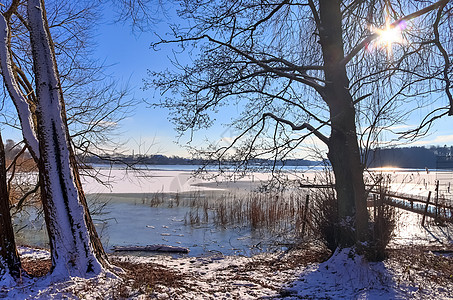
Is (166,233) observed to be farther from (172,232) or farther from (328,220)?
(328,220)

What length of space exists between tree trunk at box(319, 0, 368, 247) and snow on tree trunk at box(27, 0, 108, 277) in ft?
13.1

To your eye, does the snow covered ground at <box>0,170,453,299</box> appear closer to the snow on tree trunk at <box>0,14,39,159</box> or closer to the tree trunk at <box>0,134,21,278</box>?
the tree trunk at <box>0,134,21,278</box>

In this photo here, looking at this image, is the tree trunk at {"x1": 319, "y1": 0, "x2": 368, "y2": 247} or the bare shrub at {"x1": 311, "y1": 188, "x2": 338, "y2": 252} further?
the bare shrub at {"x1": 311, "y1": 188, "x2": 338, "y2": 252}

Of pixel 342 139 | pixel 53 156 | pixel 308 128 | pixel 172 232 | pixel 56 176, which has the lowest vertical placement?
pixel 172 232

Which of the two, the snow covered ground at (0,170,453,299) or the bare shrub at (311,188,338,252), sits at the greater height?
the bare shrub at (311,188,338,252)

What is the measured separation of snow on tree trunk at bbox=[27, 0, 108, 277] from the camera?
13.5 feet

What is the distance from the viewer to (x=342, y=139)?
18.1ft

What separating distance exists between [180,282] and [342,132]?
11.8ft

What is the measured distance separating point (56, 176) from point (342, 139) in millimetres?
4524

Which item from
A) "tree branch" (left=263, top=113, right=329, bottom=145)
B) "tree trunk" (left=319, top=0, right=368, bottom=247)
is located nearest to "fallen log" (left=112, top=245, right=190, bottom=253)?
"tree trunk" (left=319, top=0, right=368, bottom=247)

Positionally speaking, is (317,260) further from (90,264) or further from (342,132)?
(90,264)

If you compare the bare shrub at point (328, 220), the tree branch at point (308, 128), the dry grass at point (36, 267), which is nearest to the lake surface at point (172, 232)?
the bare shrub at point (328, 220)

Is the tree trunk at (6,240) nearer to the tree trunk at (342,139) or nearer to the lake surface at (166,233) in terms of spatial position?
the lake surface at (166,233)

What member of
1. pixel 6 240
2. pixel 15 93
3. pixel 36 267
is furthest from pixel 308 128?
pixel 36 267
